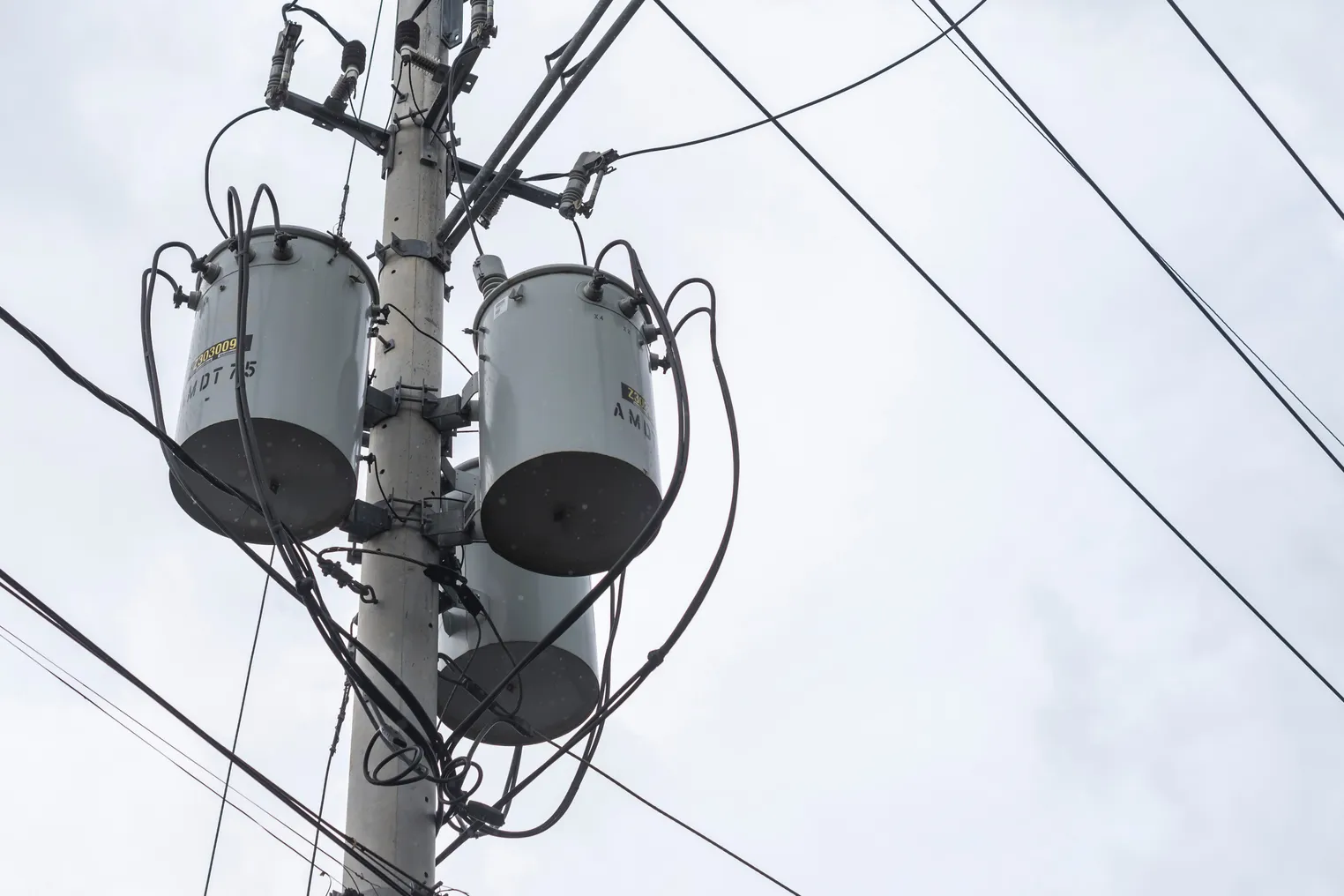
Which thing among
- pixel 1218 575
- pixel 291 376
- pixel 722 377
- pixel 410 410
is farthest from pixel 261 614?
pixel 1218 575

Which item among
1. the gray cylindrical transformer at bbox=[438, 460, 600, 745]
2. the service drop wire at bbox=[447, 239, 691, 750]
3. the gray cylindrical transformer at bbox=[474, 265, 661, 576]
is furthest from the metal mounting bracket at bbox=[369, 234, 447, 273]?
the service drop wire at bbox=[447, 239, 691, 750]

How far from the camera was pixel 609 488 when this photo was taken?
14.3 ft

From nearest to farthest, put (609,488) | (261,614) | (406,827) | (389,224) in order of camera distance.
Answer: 1. (406,827)
2. (609,488)
3. (389,224)
4. (261,614)

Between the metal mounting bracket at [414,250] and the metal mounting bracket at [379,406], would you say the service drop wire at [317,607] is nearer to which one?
the metal mounting bracket at [379,406]

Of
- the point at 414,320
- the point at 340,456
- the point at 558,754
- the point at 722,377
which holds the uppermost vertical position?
the point at 414,320

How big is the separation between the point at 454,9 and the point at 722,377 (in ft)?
7.50

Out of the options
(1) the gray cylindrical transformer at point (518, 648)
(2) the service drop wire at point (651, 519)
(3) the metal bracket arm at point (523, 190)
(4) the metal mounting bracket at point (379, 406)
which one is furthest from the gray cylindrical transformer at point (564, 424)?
(3) the metal bracket arm at point (523, 190)

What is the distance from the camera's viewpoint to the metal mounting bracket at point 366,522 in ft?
14.6

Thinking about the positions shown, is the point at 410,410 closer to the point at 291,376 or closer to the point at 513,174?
the point at 291,376

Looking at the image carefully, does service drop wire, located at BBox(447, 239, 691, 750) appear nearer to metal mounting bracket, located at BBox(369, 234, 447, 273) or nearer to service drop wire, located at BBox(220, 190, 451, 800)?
service drop wire, located at BBox(220, 190, 451, 800)

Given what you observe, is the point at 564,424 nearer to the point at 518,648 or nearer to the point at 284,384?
the point at 284,384

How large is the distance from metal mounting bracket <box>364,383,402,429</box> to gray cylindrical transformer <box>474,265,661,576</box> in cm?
30

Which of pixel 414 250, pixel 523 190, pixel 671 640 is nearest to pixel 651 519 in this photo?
pixel 671 640

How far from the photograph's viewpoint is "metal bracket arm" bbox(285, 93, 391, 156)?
5.55 m
